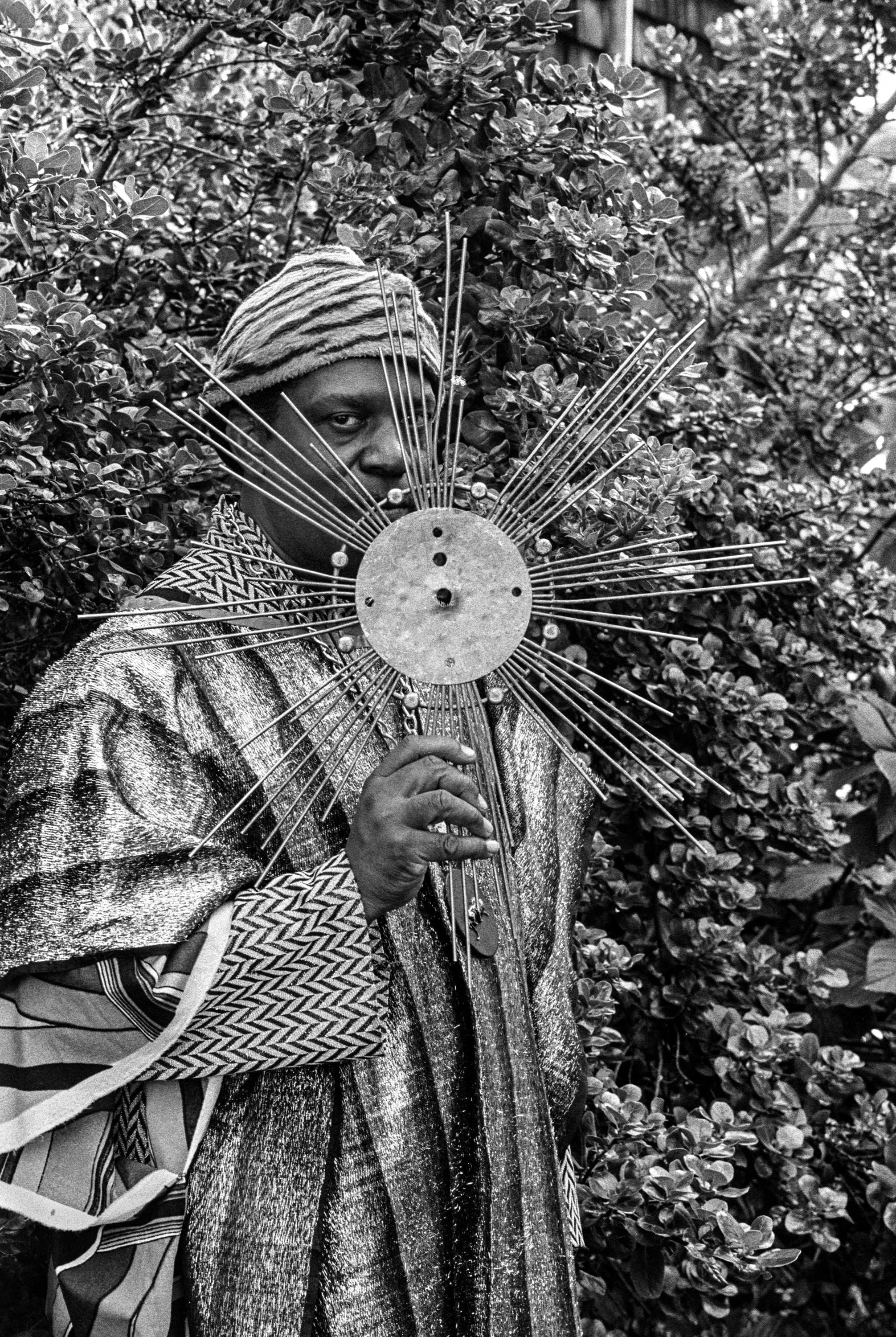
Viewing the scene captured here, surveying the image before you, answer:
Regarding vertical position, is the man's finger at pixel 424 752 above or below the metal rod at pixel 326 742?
below

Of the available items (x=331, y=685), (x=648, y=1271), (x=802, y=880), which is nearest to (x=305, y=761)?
(x=331, y=685)

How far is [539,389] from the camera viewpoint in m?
2.72

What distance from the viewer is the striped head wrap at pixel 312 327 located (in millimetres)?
2045

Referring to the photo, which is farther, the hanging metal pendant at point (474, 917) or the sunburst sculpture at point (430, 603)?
the hanging metal pendant at point (474, 917)

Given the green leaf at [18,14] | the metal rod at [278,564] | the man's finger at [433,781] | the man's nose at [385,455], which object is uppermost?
the green leaf at [18,14]

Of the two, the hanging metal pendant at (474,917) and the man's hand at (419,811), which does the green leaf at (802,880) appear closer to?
the hanging metal pendant at (474,917)

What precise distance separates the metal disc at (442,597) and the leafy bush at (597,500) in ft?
3.11

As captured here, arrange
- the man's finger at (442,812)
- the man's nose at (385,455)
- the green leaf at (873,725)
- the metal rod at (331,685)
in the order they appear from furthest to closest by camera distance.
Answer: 1. the green leaf at (873,725)
2. the man's nose at (385,455)
3. the metal rod at (331,685)
4. the man's finger at (442,812)

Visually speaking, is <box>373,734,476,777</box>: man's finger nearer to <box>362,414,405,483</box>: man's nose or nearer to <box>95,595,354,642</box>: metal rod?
<box>95,595,354,642</box>: metal rod

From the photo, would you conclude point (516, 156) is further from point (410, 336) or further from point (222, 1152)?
point (222, 1152)

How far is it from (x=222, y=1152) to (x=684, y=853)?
4.89ft

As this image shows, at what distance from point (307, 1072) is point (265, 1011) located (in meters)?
0.14

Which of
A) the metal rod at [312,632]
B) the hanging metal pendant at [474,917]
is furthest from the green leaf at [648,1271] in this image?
the metal rod at [312,632]

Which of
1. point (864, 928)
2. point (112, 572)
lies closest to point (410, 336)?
point (112, 572)
